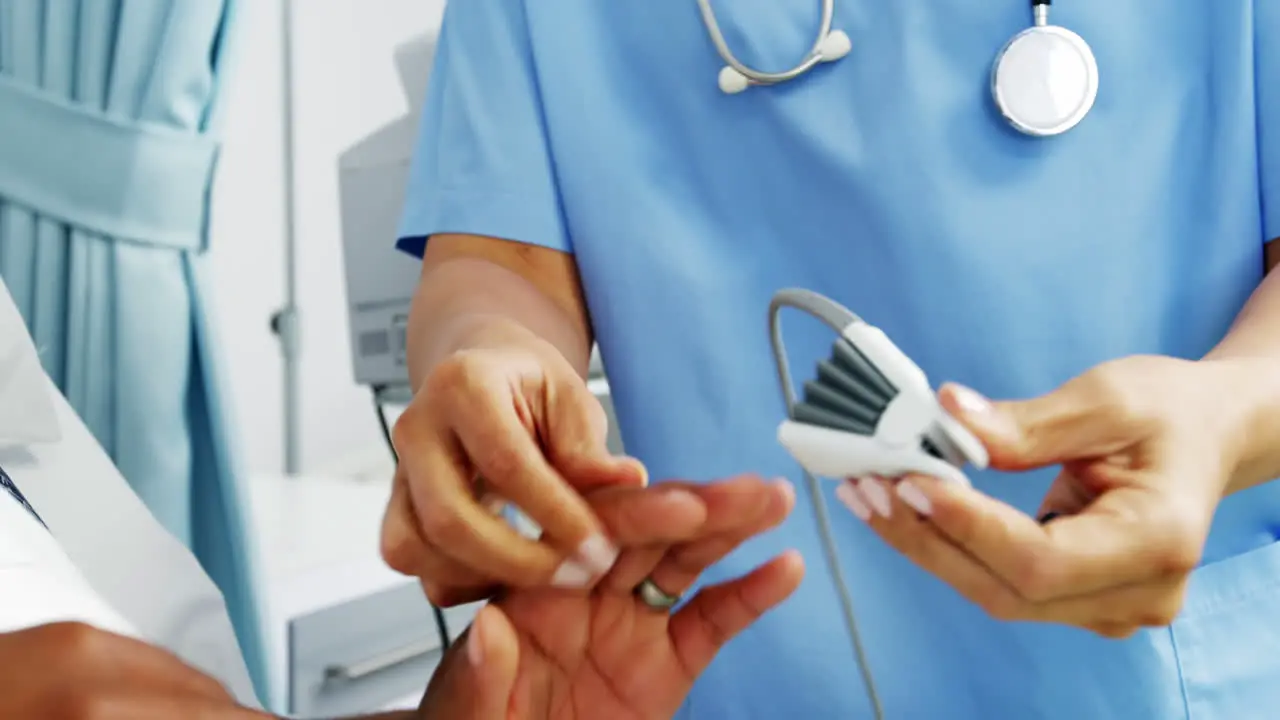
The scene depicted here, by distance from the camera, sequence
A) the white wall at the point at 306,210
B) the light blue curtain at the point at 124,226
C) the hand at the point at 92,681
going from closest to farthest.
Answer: the hand at the point at 92,681, the light blue curtain at the point at 124,226, the white wall at the point at 306,210

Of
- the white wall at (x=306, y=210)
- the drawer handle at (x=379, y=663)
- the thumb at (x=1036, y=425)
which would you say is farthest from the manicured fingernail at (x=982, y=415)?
the white wall at (x=306, y=210)

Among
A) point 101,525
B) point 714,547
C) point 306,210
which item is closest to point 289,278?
point 306,210

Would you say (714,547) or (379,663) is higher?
(714,547)

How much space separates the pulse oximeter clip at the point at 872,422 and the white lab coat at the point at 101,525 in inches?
18.2

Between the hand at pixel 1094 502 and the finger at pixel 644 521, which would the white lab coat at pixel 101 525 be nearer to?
the finger at pixel 644 521

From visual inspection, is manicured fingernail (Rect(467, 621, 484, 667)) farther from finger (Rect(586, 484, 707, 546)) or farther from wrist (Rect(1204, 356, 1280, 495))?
wrist (Rect(1204, 356, 1280, 495))

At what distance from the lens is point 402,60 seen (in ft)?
3.82

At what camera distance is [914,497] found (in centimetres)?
41

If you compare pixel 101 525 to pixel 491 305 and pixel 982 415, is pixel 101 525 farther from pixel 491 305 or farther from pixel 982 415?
pixel 982 415

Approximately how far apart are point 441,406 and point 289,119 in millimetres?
1704

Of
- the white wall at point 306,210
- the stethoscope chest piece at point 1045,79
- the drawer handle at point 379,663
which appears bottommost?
the drawer handle at point 379,663

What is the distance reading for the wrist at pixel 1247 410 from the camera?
0.45 meters

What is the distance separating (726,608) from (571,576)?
0.07 m

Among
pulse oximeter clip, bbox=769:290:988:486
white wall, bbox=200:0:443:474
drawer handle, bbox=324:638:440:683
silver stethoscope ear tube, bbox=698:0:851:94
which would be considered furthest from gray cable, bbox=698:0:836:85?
white wall, bbox=200:0:443:474
